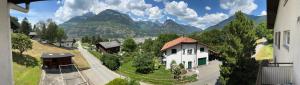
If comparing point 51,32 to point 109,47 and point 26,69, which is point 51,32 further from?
point 26,69

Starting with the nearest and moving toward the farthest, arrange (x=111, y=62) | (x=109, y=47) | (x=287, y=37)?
(x=287, y=37), (x=111, y=62), (x=109, y=47)

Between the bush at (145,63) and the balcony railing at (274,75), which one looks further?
the bush at (145,63)

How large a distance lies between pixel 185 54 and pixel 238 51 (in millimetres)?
14979

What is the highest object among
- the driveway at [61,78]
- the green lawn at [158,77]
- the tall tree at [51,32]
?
the tall tree at [51,32]

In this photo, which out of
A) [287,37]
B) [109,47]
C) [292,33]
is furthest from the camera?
[109,47]

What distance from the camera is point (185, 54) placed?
34531 millimetres

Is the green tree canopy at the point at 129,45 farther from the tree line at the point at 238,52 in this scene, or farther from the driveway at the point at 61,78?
the tree line at the point at 238,52

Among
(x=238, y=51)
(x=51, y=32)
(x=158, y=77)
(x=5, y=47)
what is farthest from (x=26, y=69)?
(x=51, y=32)

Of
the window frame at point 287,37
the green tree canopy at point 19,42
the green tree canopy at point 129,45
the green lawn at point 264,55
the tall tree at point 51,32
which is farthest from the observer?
the tall tree at point 51,32

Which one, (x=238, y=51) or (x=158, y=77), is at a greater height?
(x=238, y=51)

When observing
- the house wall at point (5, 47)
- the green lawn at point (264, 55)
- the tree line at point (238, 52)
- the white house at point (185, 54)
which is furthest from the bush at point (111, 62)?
the house wall at point (5, 47)

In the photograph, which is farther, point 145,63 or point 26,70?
point 145,63

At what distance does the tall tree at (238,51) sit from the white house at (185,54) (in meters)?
13.8

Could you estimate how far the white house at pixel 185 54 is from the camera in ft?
112
